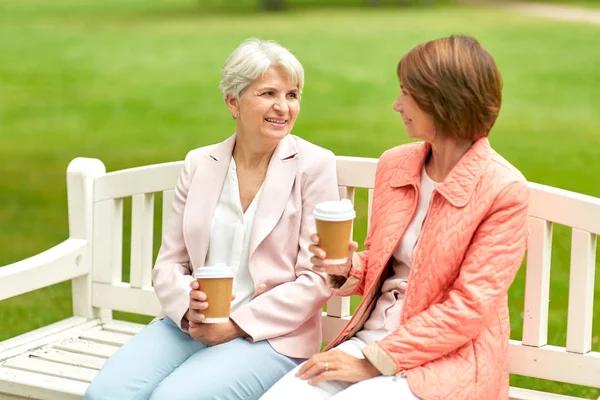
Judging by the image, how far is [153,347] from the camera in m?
3.62

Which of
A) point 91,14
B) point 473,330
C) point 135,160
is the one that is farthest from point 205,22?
point 473,330

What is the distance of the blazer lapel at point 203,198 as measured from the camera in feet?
12.1

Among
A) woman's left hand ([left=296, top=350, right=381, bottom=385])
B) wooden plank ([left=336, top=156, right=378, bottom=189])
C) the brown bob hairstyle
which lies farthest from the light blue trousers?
the brown bob hairstyle

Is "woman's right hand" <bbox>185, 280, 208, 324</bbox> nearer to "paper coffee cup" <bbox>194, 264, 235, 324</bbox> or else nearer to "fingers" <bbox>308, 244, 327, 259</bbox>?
"paper coffee cup" <bbox>194, 264, 235, 324</bbox>

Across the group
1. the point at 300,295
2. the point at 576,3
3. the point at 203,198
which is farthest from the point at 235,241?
the point at 576,3

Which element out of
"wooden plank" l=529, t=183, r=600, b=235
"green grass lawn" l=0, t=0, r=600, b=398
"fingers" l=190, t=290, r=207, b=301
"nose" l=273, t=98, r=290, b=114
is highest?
"nose" l=273, t=98, r=290, b=114

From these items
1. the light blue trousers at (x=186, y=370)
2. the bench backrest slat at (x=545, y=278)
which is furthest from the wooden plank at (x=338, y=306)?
the light blue trousers at (x=186, y=370)

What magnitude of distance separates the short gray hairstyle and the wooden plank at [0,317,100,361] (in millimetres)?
1385

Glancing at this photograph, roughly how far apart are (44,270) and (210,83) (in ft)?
47.9

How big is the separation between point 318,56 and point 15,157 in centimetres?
711

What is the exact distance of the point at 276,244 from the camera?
363 centimetres

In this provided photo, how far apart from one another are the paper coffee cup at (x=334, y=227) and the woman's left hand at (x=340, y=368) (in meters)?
0.28

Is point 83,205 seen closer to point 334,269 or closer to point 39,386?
point 39,386

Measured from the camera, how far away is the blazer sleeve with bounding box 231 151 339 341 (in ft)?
A: 11.7
